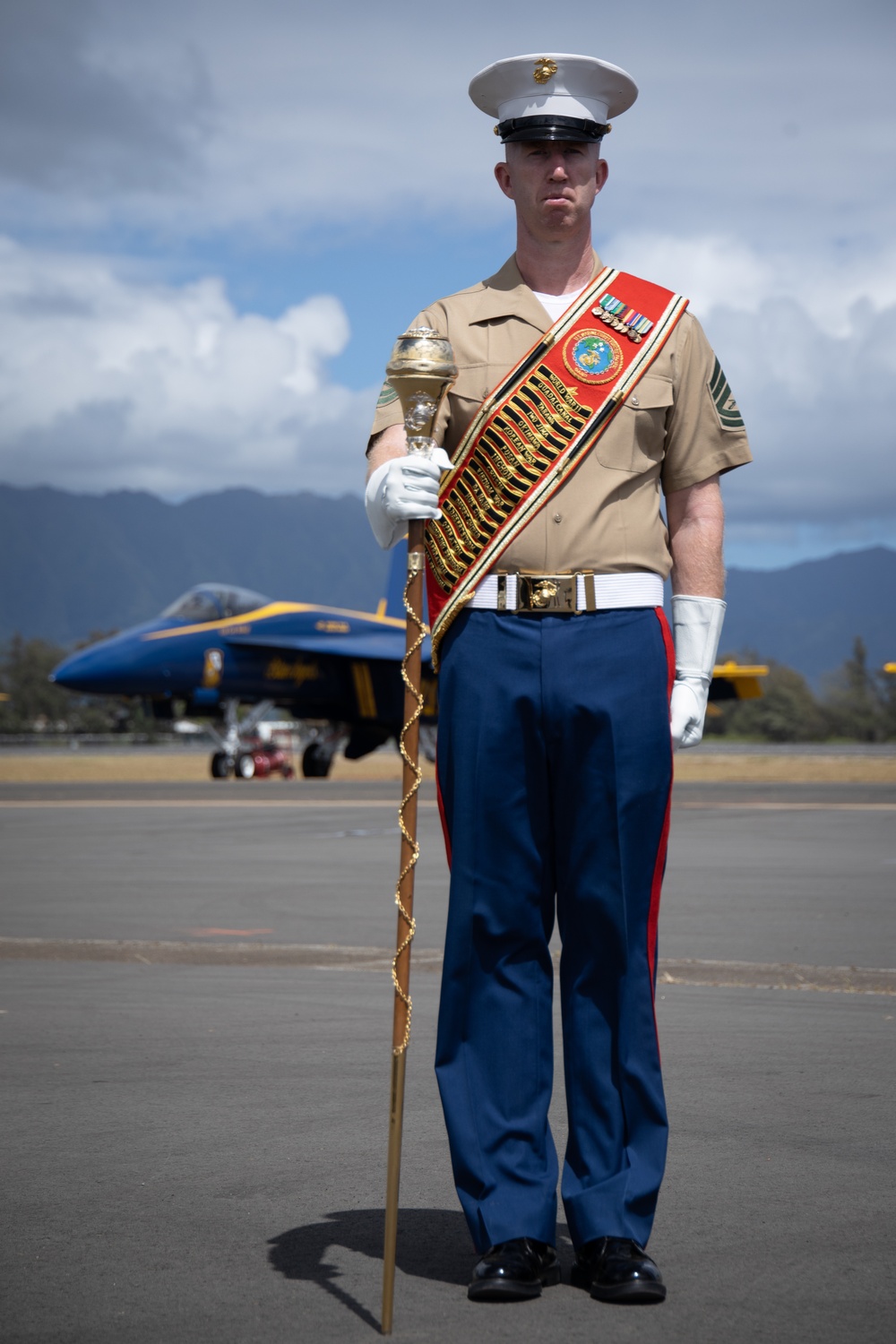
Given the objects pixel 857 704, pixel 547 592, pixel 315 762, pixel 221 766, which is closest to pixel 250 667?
pixel 221 766

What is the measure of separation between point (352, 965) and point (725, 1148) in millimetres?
3300

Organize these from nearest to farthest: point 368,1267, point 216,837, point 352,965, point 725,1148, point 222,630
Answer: point 368,1267 < point 725,1148 < point 352,965 < point 216,837 < point 222,630

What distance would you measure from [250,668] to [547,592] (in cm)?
2849

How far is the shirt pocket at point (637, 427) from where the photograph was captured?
3068mm

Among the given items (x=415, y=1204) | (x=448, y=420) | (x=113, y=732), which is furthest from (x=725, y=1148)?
(x=113, y=732)

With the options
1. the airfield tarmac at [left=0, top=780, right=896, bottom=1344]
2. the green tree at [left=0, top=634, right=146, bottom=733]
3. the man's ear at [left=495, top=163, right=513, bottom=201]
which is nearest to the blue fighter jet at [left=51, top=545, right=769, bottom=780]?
the airfield tarmac at [left=0, top=780, right=896, bottom=1344]

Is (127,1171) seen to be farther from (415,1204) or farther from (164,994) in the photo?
(164,994)

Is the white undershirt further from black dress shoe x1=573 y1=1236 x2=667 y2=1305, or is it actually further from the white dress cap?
black dress shoe x1=573 y1=1236 x2=667 y2=1305

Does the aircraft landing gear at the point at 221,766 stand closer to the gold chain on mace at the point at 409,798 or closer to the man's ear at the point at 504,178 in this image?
the man's ear at the point at 504,178

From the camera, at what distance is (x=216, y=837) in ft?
49.1

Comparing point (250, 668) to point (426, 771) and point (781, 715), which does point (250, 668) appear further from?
point (781, 715)

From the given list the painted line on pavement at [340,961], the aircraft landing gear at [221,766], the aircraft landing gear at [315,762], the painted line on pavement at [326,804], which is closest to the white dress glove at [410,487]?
the painted line on pavement at [340,961]

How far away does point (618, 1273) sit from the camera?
8.92 ft

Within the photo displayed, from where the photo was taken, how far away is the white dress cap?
3.06 m
